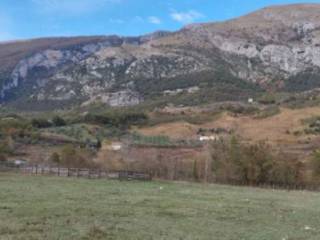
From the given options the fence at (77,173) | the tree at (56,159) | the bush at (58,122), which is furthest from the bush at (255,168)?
the bush at (58,122)

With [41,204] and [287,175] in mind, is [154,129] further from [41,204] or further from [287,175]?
[41,204]

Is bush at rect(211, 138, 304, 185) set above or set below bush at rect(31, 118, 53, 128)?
below

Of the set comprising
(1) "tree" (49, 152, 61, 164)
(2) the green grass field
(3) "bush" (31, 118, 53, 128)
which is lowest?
(2) the green grass field

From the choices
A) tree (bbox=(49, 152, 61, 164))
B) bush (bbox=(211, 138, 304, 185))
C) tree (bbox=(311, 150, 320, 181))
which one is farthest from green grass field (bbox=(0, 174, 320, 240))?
tree (bbox=(49, 152, 61, 164))

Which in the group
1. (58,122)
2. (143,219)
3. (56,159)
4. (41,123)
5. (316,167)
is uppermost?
(58,122)

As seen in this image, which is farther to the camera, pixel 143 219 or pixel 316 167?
pixel 316 167

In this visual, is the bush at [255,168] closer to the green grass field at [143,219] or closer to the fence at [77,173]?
the fence at [77,173]

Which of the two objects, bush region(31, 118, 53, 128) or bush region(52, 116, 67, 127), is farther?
bush region(52, 116, 67, 127)

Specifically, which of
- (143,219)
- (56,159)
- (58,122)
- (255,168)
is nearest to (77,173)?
(255,168)

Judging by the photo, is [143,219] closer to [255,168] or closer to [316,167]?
[255,168]

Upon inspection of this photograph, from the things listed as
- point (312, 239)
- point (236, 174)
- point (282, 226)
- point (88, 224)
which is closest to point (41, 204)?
point (88, 224)

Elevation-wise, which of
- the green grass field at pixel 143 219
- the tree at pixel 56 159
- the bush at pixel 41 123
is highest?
the bush at pixel 41 123

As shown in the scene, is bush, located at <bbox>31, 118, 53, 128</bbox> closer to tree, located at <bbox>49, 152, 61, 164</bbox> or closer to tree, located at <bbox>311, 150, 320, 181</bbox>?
tree, located at <bbox>49, 152, 61, 164</bbox>

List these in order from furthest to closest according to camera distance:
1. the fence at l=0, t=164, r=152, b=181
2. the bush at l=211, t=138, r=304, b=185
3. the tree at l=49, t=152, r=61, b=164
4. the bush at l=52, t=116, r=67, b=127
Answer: the bush at l=52, t=116, r=67, b=127 → the tree at l=49, t=152, r=61, b=164 → the bush at l=211, t=138, r=304, b=185 → the fence at l=0, t=164, r=152, b=181
